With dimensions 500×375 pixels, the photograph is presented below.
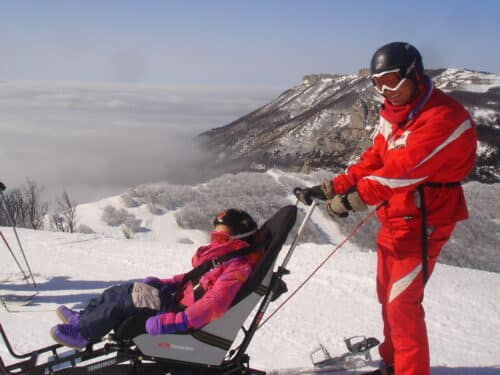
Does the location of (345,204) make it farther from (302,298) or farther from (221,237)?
(302,298)

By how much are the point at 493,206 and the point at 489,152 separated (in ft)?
82.5

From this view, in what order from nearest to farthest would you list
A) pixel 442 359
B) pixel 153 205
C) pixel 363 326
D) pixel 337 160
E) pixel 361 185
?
pixel 361 185 < pixel 442 359 < pixel 363 326 < pixel 153 205 < pixel 337 160

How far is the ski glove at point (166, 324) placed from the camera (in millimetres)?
3127

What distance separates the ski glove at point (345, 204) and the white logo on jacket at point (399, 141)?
43cm

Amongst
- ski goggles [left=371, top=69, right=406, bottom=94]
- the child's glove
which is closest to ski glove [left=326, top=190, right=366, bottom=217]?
ski goggles [left=371, top=69, right=406, bottom=94]

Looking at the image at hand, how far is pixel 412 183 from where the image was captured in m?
3.08

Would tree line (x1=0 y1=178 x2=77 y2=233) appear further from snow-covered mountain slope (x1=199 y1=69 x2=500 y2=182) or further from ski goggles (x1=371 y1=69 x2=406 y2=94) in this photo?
snow-covered mountain slope (x1=199 y1=69 x2=500 y2=182)

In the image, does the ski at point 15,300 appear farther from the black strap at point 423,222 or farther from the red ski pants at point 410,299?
the black strap at point 423,222

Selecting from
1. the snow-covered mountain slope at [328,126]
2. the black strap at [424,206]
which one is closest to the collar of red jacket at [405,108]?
the black strap at [424,206]

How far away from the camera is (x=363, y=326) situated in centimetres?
516

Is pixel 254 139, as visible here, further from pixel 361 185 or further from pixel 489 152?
pixel 361 185

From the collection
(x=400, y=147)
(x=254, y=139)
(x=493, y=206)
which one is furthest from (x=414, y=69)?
(x=254, y=139)

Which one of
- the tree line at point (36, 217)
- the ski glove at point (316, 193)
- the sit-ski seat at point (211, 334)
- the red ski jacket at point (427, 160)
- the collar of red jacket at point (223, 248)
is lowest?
the tree line at point (36, 217)

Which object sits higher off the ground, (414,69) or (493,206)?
(414,69)
